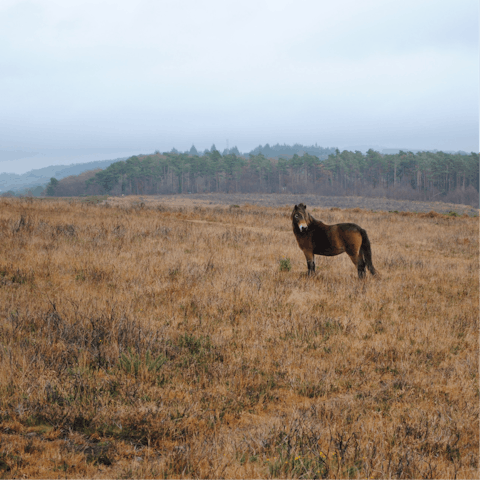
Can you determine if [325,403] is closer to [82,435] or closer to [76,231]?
[82,435]

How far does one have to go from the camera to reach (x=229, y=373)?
14.2ft

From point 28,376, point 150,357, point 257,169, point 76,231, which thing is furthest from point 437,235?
point 257,169

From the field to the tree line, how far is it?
277 ft

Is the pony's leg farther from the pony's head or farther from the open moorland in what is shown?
the open moorland

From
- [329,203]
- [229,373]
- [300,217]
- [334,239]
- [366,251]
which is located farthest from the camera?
[329,203]

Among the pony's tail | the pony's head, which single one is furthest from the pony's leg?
the pony's tail

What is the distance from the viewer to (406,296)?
26.3 ft

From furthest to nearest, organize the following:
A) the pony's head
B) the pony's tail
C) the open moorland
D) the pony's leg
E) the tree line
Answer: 1. the tree line
2. the open moorland
3. the pony's leg
4. the pony's tail
5. the pony's head

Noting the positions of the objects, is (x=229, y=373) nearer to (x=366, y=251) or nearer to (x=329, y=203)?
(x=366, y=251)

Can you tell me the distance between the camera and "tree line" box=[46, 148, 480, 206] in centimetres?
9000

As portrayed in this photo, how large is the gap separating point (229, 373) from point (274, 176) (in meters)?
102

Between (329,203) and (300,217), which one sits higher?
(329,203)

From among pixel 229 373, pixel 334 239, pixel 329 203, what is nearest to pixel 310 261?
pixel 334 239

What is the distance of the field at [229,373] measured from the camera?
9.32 feet
